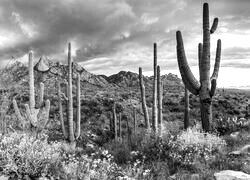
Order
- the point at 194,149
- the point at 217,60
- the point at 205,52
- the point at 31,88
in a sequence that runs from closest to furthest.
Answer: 1. the point at 194,149
2. the point at 205,52
3. the point at 217,60
4. the point at 31,88

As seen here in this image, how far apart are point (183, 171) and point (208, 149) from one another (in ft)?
5.14

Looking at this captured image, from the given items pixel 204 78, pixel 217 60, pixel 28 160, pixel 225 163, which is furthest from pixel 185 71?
pixel 28 160

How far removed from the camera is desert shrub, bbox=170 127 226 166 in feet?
26.8

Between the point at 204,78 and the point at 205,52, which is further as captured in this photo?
the point at 205,52

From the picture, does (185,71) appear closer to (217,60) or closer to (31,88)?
(217,60)

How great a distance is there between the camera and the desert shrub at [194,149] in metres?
8.16

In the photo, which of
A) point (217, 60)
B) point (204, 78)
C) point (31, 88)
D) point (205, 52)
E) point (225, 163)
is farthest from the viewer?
point (31, 88)

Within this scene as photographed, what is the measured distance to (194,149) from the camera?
873 cm

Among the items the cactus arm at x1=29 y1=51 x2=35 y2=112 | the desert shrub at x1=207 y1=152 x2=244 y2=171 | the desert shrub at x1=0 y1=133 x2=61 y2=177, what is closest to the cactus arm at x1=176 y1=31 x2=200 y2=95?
the desert shrub at x1=207 y1=152 x2=244 y2=171

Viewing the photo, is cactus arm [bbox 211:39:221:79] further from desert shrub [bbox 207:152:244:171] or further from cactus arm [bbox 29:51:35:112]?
cactus arm [bbox 29:51:35:112]

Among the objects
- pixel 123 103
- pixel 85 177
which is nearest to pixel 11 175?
pixel 85 177

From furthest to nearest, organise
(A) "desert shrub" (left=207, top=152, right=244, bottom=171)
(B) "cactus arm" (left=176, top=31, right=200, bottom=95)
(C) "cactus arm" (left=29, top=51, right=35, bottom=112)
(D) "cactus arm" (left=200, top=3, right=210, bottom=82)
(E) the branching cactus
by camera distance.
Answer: (C) "cactus arm" (left=29, top=51, right=35, bottom=112) → (D) "cactus arm" (left=200, top=3, right=210, bottom=82) → (B) "cactus arm" (left=176, top=31, right=200, bottom=95) → (E) the branching cactus → (A) "desert shrub" (left=207, top=152, right=244, bottom=171)

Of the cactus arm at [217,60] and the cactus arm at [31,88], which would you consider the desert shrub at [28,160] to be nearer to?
the cactus arm at [31,88]

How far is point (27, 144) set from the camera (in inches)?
269
